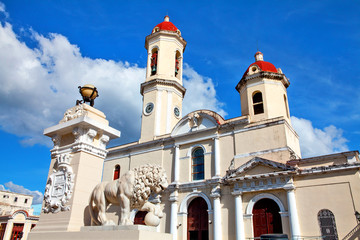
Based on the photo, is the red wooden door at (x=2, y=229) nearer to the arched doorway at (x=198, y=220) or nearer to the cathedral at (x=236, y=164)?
the cathedral at (x=236, y=164)

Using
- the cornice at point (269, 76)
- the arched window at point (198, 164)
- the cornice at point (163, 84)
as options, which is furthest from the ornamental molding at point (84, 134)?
the cornice at point (163, 84)

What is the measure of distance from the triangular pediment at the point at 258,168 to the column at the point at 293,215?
1274 millimetres

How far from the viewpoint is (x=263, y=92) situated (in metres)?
21.0

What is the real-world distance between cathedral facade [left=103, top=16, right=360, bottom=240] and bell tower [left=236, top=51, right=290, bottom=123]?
7 cm

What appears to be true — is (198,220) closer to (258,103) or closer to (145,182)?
(258,103)

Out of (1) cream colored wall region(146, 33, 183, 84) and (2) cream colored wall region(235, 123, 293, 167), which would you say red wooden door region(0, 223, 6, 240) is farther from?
(2) cream colored wall region(235, 123, 293, 167)

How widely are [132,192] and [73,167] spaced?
2303 mm

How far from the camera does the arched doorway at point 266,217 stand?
16812 mm

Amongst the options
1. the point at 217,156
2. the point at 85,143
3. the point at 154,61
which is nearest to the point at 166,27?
the point at 154,61

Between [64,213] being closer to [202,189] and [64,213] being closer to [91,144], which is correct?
[91,144]

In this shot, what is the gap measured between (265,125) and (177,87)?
32.5 feet

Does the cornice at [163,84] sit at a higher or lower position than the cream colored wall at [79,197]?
higher

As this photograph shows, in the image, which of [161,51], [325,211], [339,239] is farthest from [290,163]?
[161,51]

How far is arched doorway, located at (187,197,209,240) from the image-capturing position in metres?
19.3
